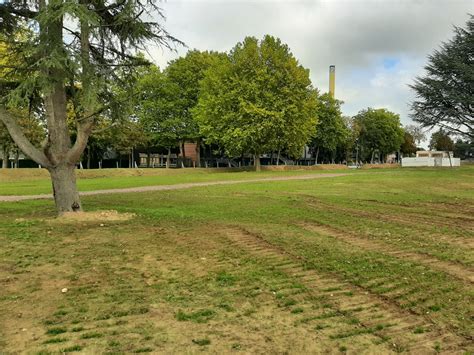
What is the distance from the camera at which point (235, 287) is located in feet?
20.4

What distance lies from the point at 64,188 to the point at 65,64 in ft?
12.3

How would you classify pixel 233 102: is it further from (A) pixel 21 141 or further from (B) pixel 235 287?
(B) pixel 235 287

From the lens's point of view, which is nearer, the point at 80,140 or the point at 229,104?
the point at 80,140

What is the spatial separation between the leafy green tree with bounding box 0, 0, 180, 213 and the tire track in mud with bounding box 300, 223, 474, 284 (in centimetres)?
641

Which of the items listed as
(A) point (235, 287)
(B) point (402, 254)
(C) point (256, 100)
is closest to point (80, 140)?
(A) point (235, 287)

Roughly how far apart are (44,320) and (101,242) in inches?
167

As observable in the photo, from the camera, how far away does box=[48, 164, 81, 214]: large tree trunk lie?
1273cm

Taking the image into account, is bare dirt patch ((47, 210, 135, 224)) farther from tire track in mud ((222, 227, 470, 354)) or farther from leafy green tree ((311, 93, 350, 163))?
leafy green tree ((311, 93, 350, 163))

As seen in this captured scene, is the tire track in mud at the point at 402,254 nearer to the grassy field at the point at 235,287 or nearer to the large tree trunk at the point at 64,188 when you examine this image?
the grassy field at the point at 235,287

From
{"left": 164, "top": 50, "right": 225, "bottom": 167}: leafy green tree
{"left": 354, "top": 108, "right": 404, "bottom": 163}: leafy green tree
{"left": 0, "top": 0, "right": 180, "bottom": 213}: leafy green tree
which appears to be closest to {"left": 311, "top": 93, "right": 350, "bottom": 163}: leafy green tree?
{"left": 354, "top": 108, "right": 404, "bottom": 163}: leafy green tree

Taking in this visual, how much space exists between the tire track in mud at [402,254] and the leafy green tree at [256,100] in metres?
38.0

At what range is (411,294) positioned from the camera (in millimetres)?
5918

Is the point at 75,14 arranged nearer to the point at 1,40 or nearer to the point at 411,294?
the point at 1,40

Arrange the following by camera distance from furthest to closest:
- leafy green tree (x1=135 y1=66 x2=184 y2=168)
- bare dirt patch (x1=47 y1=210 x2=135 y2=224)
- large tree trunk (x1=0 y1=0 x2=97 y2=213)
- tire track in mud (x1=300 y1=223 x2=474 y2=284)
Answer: leafy green tree (x1=135 y1=66 x2=184 y2=168), large tree trunk (x1=0 y1=0 x2=97 y2=213), bare dirt patch (x1=47 y1=210 x2=135 y2=224), tire track in mud (x1=300 y1=223 x2=474 y2=284)
